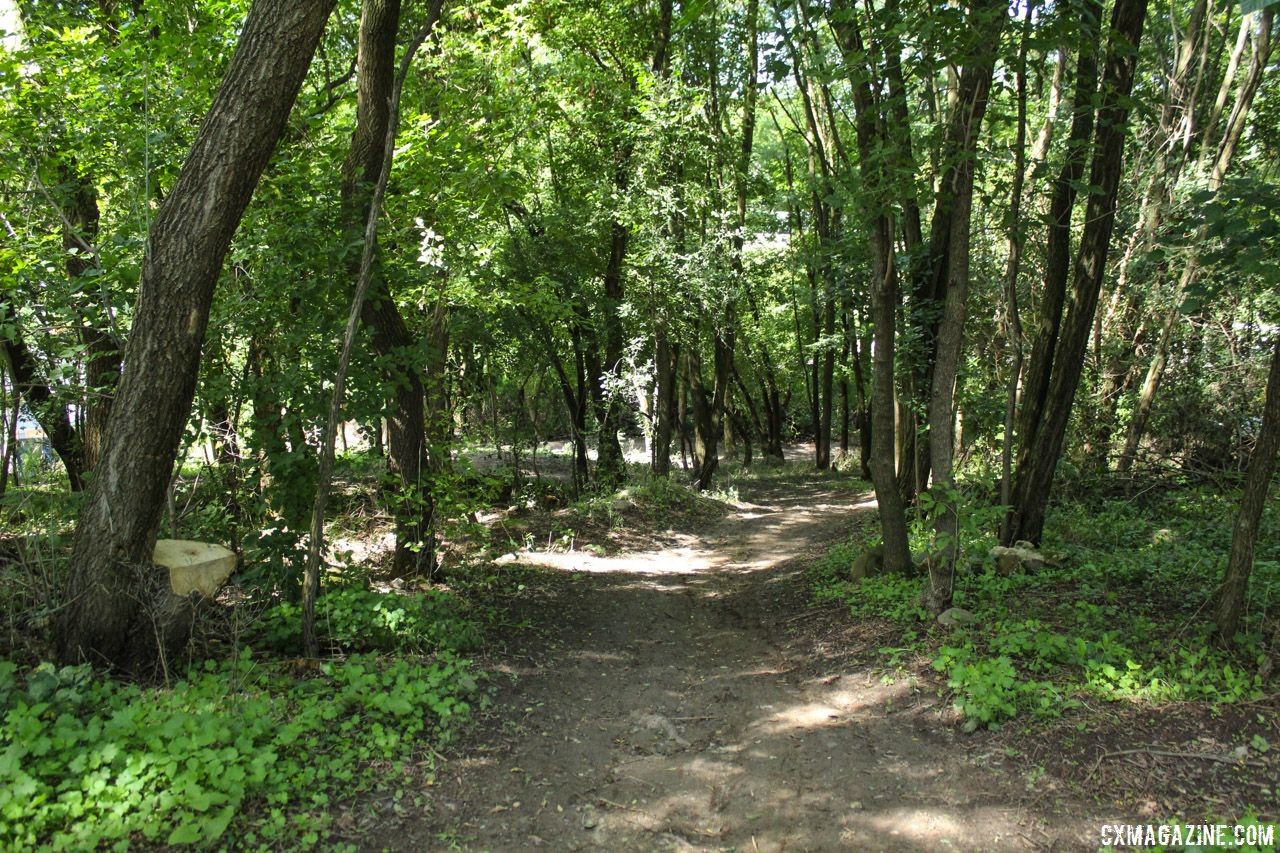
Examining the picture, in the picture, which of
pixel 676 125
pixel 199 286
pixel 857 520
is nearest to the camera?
pixel 199 286

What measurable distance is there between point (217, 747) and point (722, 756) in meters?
2.58

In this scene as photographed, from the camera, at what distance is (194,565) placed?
482 cm

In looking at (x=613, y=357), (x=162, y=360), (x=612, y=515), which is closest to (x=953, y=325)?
(x=162, y=360)

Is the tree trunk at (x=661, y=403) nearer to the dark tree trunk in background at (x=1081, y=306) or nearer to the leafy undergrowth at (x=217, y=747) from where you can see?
the dark tree trunk in background at (x=1081, y=306)

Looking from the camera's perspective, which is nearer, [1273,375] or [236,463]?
[1273,375]

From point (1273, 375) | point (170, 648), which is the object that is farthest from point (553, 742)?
point (1273, 375)

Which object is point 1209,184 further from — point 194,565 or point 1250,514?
point 194,565

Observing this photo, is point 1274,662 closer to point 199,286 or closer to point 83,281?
point 199,286

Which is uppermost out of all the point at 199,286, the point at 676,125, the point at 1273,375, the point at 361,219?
the point at 676,125

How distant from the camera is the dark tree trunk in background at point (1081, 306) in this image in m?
6.55

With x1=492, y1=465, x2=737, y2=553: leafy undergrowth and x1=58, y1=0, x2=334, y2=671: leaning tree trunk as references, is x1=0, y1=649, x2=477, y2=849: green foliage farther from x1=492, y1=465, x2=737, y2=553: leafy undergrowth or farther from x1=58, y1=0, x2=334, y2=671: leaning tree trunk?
x1=492, y1=465, x2=737, y2=553: leafy undergrowth

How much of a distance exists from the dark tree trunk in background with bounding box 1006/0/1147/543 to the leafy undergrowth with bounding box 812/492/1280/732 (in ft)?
1.62

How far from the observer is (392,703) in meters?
4.19

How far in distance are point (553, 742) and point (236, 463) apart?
144 inches
